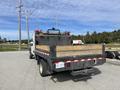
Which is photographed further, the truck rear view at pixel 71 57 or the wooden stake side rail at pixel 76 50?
the wooden stake side rail at pixel 76 50

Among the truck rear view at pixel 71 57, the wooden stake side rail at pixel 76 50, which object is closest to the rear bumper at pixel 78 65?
the truck rear view at pixel 71 57

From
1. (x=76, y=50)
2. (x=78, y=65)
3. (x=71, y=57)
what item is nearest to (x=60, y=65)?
(x=71, y=57)

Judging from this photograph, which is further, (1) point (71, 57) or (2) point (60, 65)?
(1) point (71, 57)

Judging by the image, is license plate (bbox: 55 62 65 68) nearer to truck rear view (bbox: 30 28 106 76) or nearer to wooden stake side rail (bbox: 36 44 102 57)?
truck rear view (bbox: 30 28 106 76)

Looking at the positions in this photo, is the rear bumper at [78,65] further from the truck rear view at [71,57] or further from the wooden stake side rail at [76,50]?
the wooden stake side rail at [76,50]

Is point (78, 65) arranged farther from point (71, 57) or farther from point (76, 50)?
point (76, 50)

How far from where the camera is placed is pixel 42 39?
13680 mm

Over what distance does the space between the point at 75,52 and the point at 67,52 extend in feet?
1.48

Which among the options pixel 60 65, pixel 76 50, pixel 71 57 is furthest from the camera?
pixel 76 50

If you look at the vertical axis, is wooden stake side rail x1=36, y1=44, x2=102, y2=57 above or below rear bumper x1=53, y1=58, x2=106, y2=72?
above

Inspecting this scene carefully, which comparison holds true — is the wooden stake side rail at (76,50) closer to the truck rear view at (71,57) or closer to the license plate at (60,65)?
the truck rear view at (71,57)

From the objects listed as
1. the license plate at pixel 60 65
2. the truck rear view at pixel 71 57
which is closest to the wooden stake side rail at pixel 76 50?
the truck rear view at pixel 71 57

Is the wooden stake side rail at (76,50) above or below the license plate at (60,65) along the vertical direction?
above

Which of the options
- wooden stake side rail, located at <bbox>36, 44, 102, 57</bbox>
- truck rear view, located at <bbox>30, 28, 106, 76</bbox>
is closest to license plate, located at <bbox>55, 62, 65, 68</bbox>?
truck rear view, located at <bbox>30, 28, 106, 76</bbox>
